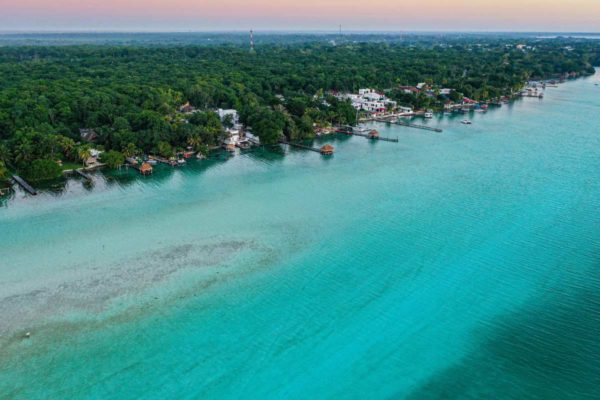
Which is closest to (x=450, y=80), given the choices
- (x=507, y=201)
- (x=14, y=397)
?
(x=507, y=201)

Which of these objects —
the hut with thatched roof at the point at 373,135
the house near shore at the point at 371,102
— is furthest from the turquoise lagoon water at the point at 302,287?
the house near shore at the point at 371,102

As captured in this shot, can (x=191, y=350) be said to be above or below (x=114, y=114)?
below

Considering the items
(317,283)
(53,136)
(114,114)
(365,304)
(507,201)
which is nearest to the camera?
(365,304)

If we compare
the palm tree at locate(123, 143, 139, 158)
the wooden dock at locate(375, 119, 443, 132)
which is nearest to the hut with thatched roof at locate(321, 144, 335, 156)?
the wooden dock at locate(375, 119, 443, 132)

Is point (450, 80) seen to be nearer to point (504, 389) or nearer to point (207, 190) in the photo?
point (207, 190)

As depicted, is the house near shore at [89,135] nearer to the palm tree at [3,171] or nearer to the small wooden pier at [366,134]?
the palm tree at [3,171]

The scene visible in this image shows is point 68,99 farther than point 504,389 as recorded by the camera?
Yes

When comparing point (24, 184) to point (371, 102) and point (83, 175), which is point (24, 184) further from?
point (371, 102)

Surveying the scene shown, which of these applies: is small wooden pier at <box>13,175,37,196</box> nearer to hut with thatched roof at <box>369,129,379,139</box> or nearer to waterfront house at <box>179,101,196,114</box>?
waterfront house at <box>179,101,196,114</box>
